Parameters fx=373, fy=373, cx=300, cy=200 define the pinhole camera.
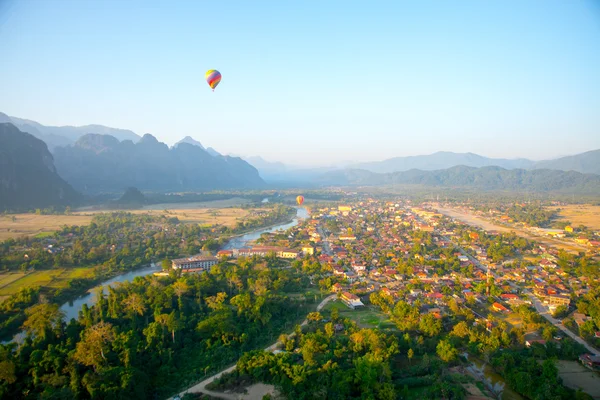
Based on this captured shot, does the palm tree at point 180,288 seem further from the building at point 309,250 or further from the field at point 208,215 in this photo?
the field at point 208,215

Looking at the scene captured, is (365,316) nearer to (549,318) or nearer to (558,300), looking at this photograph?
(549,318)

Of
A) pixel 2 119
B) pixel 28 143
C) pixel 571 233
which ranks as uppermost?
pixel 2 119

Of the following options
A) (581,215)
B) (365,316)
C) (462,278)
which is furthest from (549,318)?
(581,215)

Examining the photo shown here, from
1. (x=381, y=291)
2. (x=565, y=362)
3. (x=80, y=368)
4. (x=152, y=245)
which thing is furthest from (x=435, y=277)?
(x=152, y=245)

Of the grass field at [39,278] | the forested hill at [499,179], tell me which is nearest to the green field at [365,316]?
the grass field at [39,278]

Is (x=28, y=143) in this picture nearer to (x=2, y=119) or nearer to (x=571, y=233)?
(x=2, y=119)
